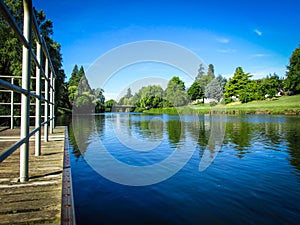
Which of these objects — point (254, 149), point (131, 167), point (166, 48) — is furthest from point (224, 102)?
point (131, 167)

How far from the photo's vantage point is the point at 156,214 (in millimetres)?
3816

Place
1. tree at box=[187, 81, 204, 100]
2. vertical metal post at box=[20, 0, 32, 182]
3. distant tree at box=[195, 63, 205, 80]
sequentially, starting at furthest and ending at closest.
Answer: distant tree at box=[195, 63, 205, 80]
tree at box=[187, 81, 204, 100]
vertical metal post at box=[20, 0, 32, 182]

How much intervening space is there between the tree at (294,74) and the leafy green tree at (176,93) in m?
28.1

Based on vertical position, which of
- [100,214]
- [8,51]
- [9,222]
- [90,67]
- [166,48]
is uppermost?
[8,51]

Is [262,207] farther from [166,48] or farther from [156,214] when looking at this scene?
[166,48]

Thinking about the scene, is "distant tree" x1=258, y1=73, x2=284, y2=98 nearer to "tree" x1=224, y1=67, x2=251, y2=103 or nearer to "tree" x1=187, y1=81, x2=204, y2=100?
"tree" x1=224, y1=67, x2=251, y2=103

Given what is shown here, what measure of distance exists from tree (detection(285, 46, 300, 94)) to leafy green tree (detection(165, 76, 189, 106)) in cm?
2814

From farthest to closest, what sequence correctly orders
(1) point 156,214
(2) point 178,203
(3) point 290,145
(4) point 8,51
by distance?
1. (4) point 8,51
2. (3) point 290,145
3. (2) point 178,203
4. (1) point 156,214

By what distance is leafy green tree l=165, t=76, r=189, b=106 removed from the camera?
68688 millimetres

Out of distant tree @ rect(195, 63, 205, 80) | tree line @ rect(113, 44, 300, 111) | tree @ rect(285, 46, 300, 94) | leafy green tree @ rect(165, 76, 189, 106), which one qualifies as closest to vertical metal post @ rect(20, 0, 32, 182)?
tree line @ rect(113, 44, 300, 111)

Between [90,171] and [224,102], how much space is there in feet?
198

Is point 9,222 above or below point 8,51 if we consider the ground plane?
below

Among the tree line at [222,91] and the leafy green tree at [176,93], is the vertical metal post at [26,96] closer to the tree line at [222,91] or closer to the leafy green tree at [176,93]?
the tree line at [222,91]

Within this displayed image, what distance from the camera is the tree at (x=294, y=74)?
177 feet
